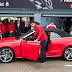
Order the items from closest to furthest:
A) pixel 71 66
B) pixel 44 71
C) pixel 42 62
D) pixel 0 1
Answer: pixel 44 71, pixel 71 66, pixel 42 62, pixel 0 1

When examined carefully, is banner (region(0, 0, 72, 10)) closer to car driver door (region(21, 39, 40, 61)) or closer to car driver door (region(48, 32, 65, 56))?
car driver door (region(48, 32, 65, 56))

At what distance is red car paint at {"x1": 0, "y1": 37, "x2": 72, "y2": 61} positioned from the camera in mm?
6488

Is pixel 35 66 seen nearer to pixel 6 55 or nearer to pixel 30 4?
pixel 6 55

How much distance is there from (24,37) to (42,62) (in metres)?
1.22

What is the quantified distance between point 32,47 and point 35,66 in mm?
687

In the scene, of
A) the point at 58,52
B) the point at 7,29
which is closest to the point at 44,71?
the point at 58,52

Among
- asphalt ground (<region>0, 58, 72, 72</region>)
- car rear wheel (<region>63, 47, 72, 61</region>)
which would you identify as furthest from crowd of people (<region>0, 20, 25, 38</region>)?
car rear wheel (<region>63, 47, 72, 61</region>)

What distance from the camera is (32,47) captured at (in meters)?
6.52

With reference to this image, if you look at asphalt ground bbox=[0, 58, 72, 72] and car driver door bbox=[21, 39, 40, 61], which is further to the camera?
car driver door bbox=[21, 39, 40, 61]

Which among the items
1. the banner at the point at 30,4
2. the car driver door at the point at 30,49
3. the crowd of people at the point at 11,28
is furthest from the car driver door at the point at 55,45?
the banner at the point at 30,4

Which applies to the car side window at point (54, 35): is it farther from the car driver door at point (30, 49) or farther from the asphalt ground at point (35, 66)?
the asphalt ground at point (35, 66)

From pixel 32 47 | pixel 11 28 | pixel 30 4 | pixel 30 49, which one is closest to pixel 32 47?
pixel 32 47

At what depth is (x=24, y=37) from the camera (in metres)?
7.17

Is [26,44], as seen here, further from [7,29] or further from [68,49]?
[7,29]
